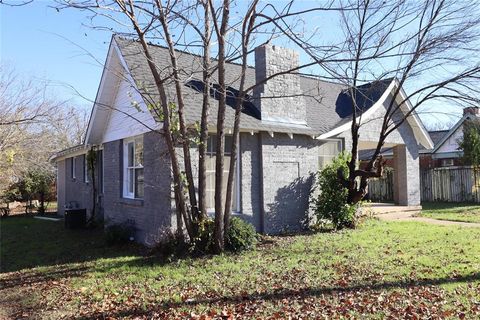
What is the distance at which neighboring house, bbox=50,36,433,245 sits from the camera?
1112 centimetres

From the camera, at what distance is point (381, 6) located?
31.0ft

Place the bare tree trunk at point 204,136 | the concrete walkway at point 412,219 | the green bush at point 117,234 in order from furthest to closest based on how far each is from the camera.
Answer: the concrete walkway at point 412,219, the green bush at point 117,234, the bare tree trunk at point 204,136

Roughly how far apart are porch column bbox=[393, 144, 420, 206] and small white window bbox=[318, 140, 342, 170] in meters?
4.81

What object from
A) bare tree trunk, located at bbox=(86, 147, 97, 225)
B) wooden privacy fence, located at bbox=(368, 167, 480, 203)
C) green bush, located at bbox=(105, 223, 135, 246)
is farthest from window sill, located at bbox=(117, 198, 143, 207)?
wooden privacy fence, located at bbox=(368, 167, 480, 203)

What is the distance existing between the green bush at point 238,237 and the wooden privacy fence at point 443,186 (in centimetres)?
1466

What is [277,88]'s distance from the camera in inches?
514

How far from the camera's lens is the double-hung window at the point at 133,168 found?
12586mm

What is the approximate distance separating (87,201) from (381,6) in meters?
14.4

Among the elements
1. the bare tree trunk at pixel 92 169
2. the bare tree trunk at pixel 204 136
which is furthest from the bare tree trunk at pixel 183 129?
the bare tree trunk at pixel 92 169

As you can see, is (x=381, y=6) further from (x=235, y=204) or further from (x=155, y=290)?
(x=155, y=290)

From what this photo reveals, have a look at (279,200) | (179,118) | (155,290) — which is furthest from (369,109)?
(155,290)

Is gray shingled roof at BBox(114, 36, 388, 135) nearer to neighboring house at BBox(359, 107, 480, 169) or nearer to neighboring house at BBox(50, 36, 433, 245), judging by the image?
neighboring house at BBox(50, 36, 433, 245)

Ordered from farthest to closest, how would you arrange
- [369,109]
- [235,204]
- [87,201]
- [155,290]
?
[87,201], [369,109], [235,204], [155,290]

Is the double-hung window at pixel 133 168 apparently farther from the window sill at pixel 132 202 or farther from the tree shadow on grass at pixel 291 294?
the tree shadow on grass at pixel 291 294
